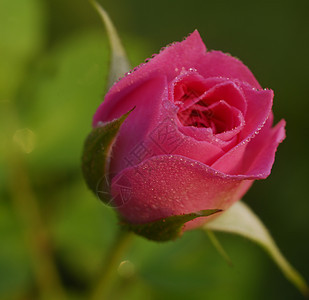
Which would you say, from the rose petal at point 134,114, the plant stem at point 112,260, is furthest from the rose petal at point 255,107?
the plant stem at point 112,260

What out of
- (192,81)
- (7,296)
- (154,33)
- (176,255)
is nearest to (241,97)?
(192,81)

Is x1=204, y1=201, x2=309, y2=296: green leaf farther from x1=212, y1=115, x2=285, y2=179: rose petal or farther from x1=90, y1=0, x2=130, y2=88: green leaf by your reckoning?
x1=90, y1=0, x2=130, y2=88: green leaf

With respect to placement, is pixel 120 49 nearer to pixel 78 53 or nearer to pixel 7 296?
pixel 78 53

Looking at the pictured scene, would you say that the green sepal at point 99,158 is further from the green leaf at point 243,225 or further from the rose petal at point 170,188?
the green leaf at point 243,225

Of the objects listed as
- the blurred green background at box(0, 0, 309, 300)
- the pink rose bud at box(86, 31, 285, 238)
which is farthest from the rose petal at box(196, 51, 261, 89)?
the blurred green background at box(0, 0, 309, 300)

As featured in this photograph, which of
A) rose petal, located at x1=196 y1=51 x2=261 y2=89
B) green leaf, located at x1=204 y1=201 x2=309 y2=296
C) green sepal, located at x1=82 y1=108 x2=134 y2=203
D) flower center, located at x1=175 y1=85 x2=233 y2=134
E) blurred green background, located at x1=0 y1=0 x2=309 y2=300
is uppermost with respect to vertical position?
rose petal, located at x1=196 y1=51 x2=261 y2=89

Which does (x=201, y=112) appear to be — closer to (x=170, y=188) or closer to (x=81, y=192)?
(x=170, y=188)
